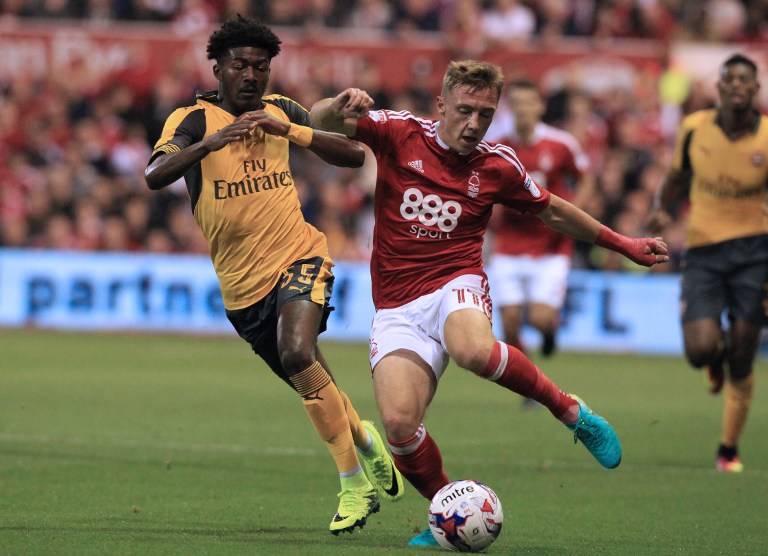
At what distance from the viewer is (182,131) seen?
23.2 feet

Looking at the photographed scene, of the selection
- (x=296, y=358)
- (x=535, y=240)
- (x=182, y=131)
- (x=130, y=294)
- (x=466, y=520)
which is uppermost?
(x=182, y=131)

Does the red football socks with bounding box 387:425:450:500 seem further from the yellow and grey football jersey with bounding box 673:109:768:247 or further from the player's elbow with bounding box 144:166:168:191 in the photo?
the yellow and grey football jersey with bounding box 673:109:768:247

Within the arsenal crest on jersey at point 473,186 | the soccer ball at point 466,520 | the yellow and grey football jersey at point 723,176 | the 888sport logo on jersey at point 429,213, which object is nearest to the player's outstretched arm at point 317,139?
the 888sport logo on jersey at point 429,213

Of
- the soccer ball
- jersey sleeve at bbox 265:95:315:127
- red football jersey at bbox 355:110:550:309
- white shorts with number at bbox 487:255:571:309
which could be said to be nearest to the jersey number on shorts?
red football jersey at bbox 355:110:550:309

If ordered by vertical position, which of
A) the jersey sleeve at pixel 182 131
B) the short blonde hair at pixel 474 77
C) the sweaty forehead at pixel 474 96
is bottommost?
the jersey sleeve at pixel 182 131

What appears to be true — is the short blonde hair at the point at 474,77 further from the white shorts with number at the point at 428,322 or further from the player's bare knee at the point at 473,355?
the player's bare knee at the point at 473,355

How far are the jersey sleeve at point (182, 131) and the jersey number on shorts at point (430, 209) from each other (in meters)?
1.14

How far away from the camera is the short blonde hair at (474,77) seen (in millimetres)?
6598

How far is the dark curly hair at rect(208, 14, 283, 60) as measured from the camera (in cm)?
716

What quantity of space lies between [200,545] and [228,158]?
209 centimetres

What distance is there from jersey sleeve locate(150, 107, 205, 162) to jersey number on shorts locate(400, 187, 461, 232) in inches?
44.9

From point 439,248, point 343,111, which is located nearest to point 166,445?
point 439,248

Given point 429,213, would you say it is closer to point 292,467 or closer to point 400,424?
point 400,424

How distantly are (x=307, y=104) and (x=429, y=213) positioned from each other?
499 inches
